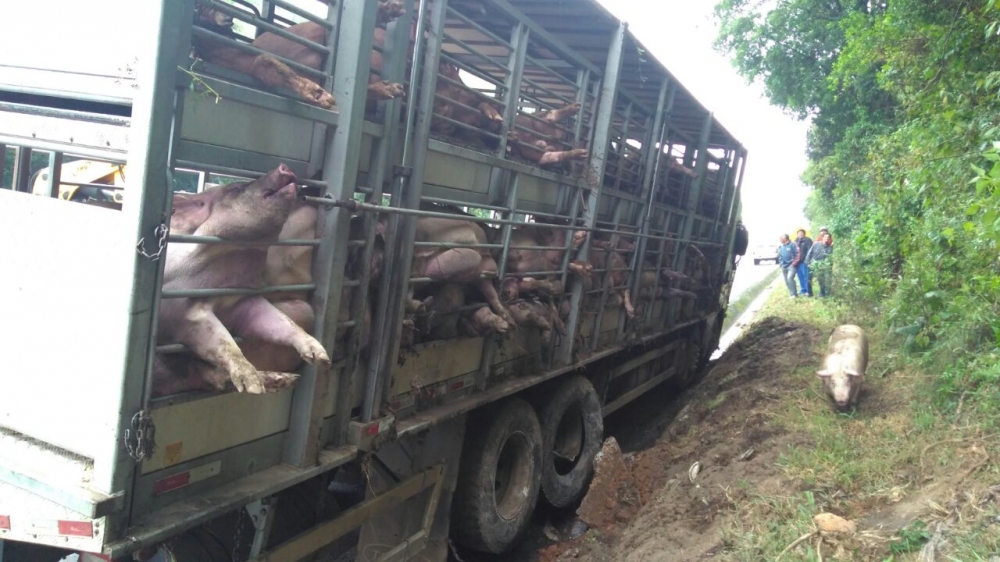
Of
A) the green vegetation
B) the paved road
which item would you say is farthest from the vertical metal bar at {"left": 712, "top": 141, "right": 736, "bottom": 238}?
the paved road

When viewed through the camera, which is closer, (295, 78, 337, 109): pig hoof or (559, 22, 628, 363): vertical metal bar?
(295, 78, 337, 109): pig hoof

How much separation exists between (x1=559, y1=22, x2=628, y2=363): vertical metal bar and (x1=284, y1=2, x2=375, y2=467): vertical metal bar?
9.51ft

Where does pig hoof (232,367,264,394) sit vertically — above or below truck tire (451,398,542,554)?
above

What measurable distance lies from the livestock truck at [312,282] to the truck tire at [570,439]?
4 cm

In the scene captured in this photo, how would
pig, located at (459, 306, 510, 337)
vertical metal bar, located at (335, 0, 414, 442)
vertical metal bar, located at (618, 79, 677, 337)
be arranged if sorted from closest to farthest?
vertical metal bar, located at (335, 0, 414, 442)
pig, located at (459, 306, 510, 337)
vertical metal bar, located at (618, 79, 677, 337)

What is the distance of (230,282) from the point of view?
7.89 feet

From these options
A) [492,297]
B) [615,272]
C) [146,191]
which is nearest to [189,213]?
[146,191]

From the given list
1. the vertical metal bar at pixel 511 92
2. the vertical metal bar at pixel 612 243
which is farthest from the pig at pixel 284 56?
the vertical metal bar at pixel 612 243

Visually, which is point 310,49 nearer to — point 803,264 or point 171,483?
point 171,483

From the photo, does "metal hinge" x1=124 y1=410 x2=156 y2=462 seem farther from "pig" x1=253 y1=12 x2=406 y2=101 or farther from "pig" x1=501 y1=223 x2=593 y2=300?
"pig" x1=501 y1=223 x2=593 y2=300

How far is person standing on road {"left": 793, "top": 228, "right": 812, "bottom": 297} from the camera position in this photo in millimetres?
15352

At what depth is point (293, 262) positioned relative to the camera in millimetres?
2717

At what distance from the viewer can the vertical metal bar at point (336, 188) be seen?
2.76m

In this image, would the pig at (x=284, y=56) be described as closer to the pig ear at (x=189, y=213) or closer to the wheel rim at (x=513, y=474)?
the pig ear at (x=189, y=213)
